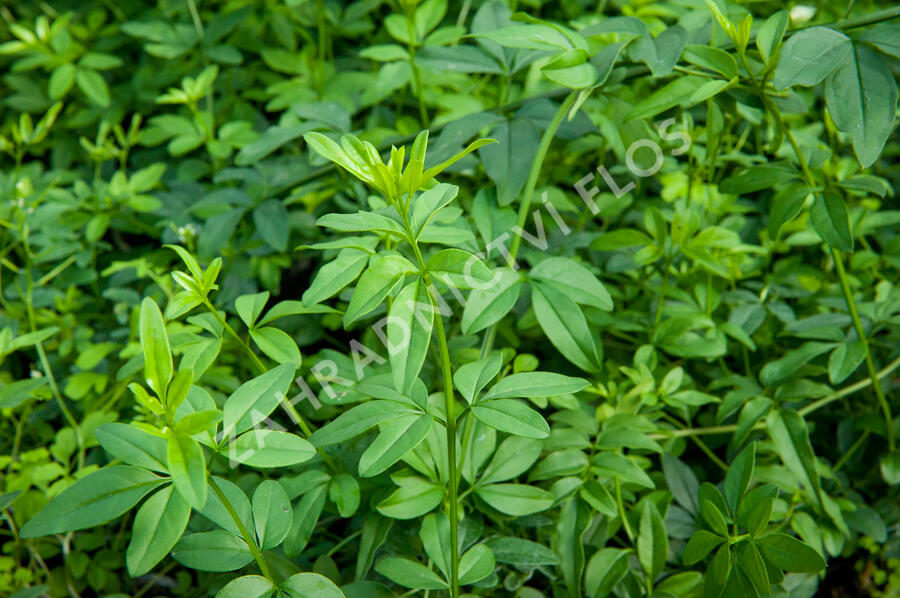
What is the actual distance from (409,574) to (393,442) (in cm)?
21

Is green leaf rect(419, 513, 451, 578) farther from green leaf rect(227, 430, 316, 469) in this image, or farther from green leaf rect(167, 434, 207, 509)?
green leaf rect(167, 434, 207, 509)

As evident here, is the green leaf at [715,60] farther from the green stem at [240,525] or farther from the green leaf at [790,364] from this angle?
the green stem at [240,525]

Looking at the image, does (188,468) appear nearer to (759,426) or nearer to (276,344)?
(276,344)

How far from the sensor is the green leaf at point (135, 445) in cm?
66

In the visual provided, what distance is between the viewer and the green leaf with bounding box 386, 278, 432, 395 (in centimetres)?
67

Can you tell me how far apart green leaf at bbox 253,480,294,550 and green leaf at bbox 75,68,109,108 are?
1226mm

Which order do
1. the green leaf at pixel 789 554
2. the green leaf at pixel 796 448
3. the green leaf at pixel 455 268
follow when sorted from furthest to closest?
the green leaf at pixel 796 448
the green leaf at pixel 789 554
the green leaf at pixel 455 268

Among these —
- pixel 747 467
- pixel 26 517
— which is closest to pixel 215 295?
pixel 26 517

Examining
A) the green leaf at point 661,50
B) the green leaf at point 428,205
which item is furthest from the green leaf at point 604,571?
the green leaf at point 661,50

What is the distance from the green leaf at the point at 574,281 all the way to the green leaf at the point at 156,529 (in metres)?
0.53

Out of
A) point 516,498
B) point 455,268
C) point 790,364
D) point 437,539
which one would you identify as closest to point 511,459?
point 516,498

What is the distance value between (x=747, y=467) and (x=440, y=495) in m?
0.42

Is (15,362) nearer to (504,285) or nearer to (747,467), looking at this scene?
(504,285)

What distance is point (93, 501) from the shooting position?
0.65 m
